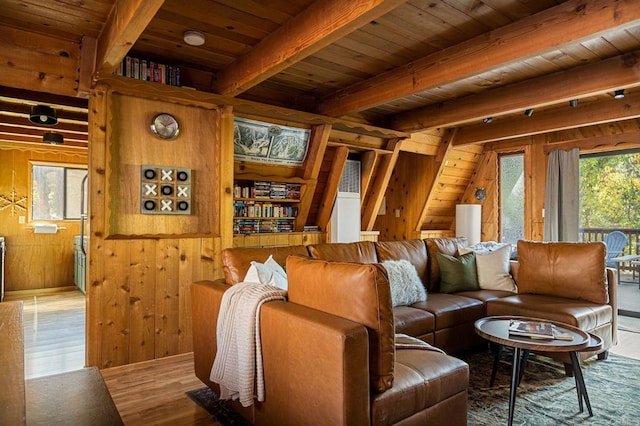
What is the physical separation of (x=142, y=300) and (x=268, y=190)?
170 centimetres

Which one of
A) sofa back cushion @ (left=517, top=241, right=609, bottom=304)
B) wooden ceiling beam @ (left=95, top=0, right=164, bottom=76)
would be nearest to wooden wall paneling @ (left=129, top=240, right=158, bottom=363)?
wooden ceiling beam @ (left=95, top=0, right=164, bottom=76)

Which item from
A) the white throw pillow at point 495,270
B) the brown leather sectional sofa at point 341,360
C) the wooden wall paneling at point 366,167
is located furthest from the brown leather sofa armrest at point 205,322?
the wooden wall paneling at point 366,167

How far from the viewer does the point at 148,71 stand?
129 inches

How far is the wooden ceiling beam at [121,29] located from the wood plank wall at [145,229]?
0.30 meters

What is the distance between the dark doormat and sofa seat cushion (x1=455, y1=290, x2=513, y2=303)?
2.31 metres

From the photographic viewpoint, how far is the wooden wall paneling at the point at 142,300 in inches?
126

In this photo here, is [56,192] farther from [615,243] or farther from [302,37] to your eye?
[615,243]

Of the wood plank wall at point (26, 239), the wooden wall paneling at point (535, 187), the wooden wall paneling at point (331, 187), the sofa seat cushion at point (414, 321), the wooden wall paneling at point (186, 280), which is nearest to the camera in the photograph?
the sofa seat cushion at point (414, 321)

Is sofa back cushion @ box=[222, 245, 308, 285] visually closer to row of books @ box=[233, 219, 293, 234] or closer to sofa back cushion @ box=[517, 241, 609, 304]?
row of books @ box=[233, 219, 293, 234]

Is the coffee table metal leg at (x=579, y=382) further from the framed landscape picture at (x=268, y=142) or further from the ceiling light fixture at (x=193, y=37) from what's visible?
the ceiling light fixture at (x=193, y=37)

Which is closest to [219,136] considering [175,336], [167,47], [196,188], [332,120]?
[196,188]

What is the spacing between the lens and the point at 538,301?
10.9 feet

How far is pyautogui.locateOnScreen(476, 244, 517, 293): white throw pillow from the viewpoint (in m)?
3.92

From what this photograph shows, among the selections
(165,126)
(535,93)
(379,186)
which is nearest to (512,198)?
(379,186)
